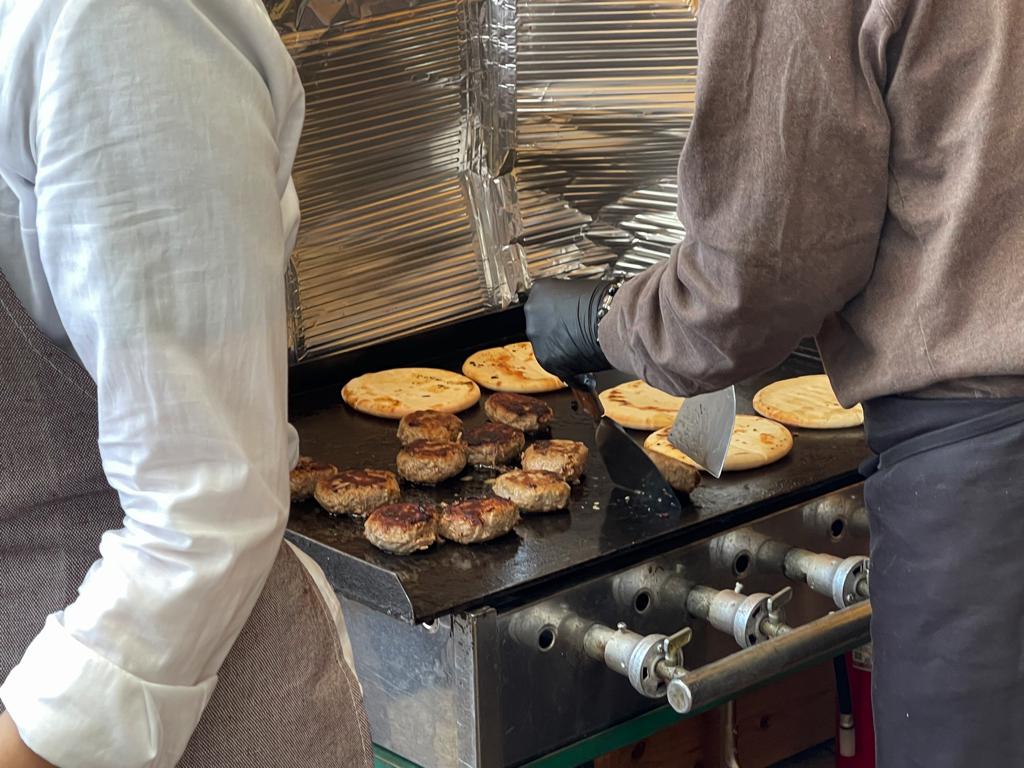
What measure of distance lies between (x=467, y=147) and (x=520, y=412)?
1.94 ft

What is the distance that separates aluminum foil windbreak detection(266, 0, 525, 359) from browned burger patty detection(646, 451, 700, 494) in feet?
2.46

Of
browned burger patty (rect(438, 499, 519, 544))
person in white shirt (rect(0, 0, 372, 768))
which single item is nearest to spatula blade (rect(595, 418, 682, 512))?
browned burger patty (rect(438, 499, 519, 544))

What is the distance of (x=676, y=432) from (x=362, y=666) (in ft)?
2.00

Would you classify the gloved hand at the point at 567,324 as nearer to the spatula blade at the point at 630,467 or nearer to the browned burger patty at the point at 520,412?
the spatula blade at the point at 630,467

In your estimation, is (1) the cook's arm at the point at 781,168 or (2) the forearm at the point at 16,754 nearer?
(2) the forearm at the point at 16,754

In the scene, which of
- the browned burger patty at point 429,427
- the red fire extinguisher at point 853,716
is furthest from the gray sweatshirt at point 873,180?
the red fire extinguisher at point 853,716

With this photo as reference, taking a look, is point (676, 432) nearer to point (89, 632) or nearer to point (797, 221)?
point (797, 221)

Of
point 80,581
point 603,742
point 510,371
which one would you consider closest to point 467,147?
point 510,371

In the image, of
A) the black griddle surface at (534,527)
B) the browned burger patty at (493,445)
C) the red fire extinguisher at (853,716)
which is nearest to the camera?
the black griddle surface at (534,527)

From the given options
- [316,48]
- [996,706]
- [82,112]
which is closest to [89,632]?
[82,112]

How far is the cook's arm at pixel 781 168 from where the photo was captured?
121cm

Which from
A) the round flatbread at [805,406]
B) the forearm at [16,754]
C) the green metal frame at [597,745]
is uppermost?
the forearm at [16,754]

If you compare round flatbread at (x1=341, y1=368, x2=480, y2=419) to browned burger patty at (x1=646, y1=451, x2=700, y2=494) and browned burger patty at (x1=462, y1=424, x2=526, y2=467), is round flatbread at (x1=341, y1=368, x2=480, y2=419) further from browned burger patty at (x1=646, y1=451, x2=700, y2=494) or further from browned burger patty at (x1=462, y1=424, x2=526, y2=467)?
browned burger patty at (x1=646, y1=451, x2=700, y2=494)

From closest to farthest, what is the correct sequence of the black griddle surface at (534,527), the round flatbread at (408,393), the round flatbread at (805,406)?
1. the black griddle surface at (534,527)
2. the round flatbread at (805,406)
3. the round flatbread at (408,393)
